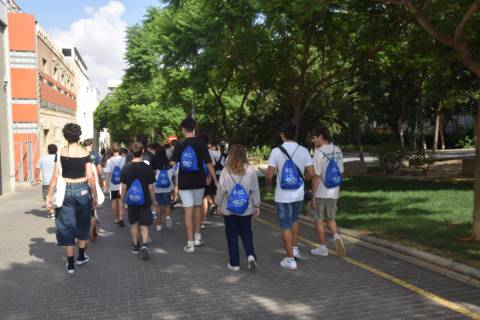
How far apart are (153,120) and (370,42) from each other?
84.0 feet

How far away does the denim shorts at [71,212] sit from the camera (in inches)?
241

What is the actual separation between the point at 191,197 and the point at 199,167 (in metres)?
0.47

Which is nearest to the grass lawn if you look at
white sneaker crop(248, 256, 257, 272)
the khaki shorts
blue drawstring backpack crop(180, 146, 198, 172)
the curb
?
the curb

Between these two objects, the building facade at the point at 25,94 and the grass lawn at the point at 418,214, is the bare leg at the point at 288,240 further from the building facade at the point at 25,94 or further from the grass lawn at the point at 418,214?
the building facade at the point at 25,94

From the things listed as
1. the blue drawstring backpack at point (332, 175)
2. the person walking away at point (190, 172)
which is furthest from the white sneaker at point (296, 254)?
the person walking away at point (190, 172)

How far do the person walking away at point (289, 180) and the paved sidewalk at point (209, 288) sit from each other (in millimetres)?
416

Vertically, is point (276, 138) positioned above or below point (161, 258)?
above

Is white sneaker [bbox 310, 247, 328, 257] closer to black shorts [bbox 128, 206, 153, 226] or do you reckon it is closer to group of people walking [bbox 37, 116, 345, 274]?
group of people walking [bbox 37, 116, 345, 274]

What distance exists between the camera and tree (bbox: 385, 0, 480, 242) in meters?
7.06

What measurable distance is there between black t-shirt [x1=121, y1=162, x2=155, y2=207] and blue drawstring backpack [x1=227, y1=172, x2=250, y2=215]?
5.10ft

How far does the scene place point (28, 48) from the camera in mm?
26047

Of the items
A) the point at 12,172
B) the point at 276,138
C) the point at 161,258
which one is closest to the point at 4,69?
the point at 12,172

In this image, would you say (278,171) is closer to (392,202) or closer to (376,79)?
(392,202)

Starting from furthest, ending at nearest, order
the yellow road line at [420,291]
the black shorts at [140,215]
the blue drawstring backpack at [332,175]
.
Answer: the black shorts at [140,215]
the blue drawstring backpack at [332,175]
the yellow road line at [420,291]
